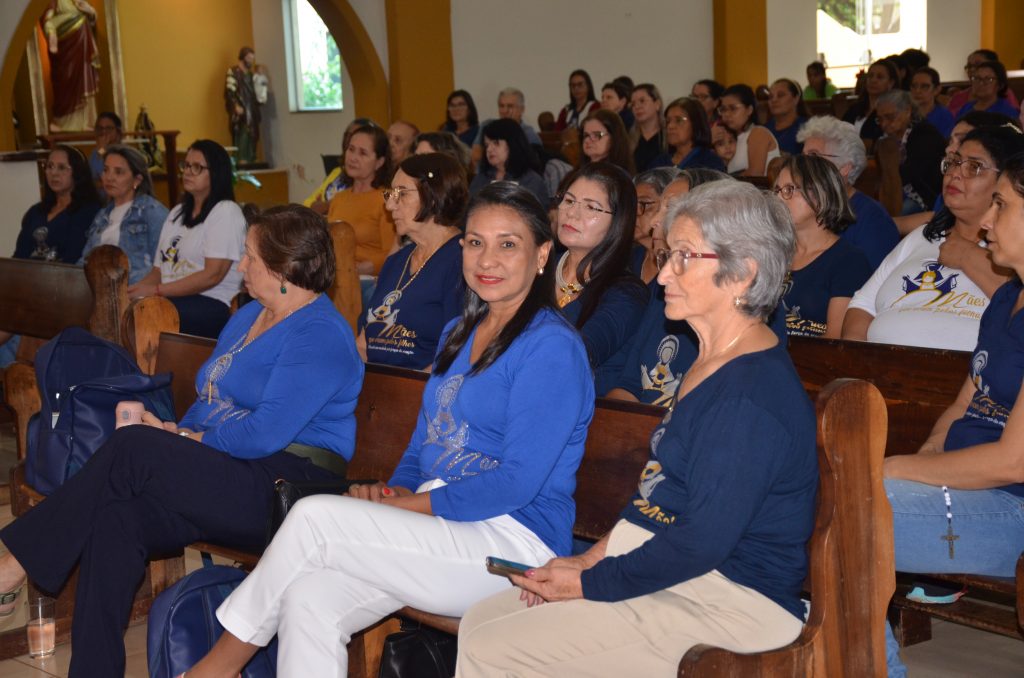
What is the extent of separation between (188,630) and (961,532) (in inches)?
59.4

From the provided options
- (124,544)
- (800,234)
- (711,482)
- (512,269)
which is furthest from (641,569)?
(800,234)

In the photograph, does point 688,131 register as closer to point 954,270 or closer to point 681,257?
point 954,270

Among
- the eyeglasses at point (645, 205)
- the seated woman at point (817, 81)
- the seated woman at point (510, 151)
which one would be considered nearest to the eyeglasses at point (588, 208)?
the eyeglasses at point (645, 205)

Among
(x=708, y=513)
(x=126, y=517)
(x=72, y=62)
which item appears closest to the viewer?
(x=708, y=513)

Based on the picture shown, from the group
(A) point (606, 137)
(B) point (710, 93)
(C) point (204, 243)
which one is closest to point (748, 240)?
(C) point (204, 243)

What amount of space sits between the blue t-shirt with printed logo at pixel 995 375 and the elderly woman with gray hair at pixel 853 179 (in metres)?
1.47

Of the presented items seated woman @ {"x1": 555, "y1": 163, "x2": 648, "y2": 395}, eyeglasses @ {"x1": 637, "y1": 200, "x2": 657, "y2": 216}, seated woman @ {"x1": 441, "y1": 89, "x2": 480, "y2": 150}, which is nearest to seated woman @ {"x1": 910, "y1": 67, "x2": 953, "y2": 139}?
seated woman @ {"x1": 441, "y1": 89, "x2": 480, "y2": 150}

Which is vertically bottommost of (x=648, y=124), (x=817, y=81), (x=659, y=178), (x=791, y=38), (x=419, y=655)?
(x=419, y=655)

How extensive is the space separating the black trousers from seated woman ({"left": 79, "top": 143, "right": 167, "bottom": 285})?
9.43ft

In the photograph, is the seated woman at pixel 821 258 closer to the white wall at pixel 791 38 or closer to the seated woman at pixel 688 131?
the seated woman at pixel 688 131

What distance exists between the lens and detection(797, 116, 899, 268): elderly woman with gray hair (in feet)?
12.9

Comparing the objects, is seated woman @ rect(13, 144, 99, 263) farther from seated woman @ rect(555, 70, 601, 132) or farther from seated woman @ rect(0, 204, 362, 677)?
seated woman @ rect(555, 70, 601, 132)

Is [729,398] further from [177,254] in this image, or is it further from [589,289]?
[177,254]

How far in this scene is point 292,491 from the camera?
8.07ft
